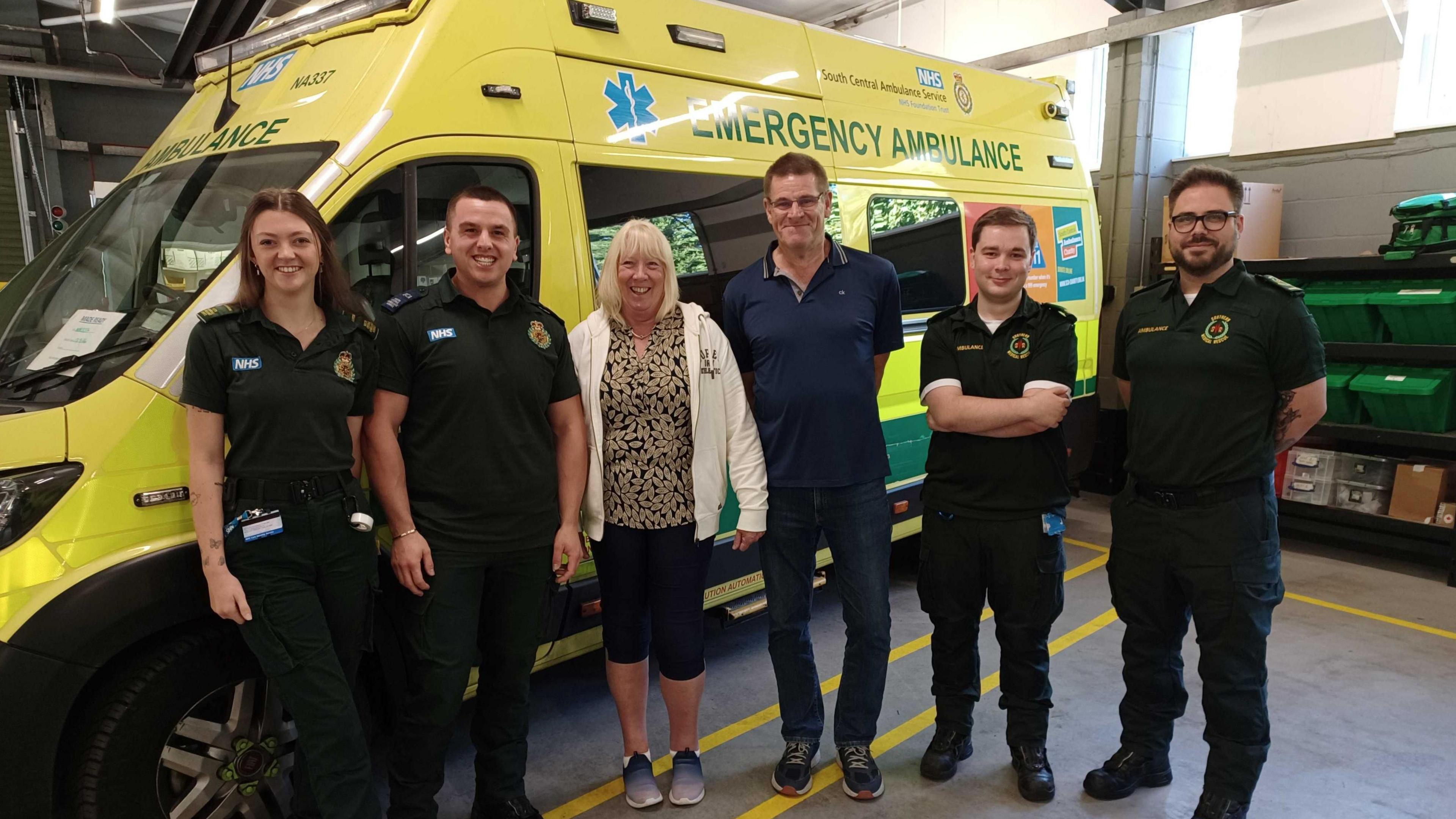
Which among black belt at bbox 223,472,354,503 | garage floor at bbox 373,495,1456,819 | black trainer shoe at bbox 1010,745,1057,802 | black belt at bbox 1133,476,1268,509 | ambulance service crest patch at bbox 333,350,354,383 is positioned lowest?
garage floor at bbox 373,495,1456,819

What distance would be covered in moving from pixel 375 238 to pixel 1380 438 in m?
5.66

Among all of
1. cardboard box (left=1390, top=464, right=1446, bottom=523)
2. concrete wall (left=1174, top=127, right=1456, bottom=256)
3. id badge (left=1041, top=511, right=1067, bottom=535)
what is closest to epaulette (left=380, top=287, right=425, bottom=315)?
id badge (left=1041, top=511, right=1067, bottom=535)

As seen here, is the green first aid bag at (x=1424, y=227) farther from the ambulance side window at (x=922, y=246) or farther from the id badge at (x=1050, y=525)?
the id badge at (x=1050, y=525)

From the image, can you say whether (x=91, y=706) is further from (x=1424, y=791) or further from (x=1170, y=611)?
(x=1424, y=791)

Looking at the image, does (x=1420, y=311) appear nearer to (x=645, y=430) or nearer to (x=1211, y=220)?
(x=1211, y=220)

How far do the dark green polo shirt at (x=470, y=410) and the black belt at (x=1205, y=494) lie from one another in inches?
69.8

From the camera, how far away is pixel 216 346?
1937mm

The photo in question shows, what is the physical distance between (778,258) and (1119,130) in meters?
5.64

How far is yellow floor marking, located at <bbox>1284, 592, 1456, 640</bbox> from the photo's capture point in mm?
4207

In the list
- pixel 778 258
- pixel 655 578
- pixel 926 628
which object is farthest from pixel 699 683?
pixel 926 628

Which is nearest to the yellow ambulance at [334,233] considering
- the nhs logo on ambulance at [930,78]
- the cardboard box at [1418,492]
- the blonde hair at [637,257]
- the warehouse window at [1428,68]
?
the nhs logo on ambulance at [930,78]

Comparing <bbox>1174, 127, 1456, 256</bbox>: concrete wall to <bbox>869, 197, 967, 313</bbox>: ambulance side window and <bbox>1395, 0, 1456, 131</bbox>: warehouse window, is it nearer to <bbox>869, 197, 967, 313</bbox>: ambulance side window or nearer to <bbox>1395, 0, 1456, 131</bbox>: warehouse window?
<bbox>1395, 0, 1456, 131</bbox>: warehouse window

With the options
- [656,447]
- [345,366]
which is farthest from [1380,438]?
[345,366]

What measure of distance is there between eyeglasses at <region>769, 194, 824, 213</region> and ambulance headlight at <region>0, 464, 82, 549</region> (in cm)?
183
